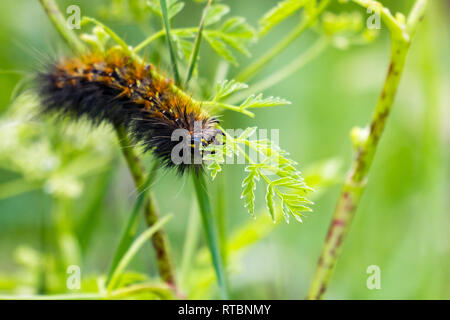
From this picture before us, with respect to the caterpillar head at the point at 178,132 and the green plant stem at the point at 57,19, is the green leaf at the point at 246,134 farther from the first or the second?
the green plant stem at the point at 57,19

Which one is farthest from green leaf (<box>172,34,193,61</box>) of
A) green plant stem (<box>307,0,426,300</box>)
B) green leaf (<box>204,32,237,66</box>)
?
green plant stem (<box>307,0,426,300</box>)

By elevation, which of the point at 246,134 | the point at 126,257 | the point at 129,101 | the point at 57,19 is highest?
the point at 57,19

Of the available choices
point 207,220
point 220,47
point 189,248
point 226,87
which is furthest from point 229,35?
point 189,248

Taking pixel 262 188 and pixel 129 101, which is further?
pixel 262 188

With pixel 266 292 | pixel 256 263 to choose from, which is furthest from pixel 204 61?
pixel 266 292

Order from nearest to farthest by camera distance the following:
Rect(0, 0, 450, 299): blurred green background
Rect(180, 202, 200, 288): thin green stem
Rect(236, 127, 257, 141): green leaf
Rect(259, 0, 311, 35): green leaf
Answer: Rect(236, 127, 257, 141): green leaf
Rect(259, 0, 311, 35): green leaf
Rect(180, 202, 200, 288): thin green stem
Rect(0, 0, 450, 299): blurred green background

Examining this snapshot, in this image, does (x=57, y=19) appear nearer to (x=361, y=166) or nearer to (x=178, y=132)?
(x=178, y=132)

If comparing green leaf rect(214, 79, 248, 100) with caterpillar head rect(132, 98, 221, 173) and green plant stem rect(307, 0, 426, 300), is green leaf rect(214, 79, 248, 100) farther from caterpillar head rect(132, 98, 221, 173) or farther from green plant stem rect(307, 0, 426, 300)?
green plant stem rect(307, 0, 426, 300)
